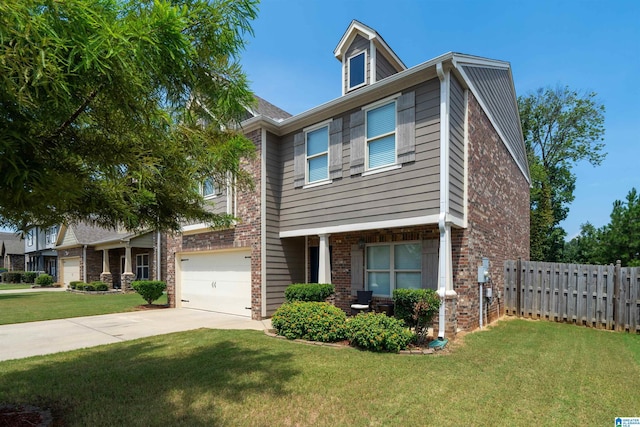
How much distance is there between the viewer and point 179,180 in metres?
4.38

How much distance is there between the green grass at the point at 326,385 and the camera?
13.4 feet

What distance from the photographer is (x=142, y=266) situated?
77.4 feet

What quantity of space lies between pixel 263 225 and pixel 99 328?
523 centimetres

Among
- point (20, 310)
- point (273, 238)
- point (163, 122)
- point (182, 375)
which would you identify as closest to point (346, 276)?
point (273, 238)

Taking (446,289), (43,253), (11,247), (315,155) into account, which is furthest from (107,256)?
(11,247)

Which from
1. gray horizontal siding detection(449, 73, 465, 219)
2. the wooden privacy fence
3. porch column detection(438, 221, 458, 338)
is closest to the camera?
porch column detection(438, 221, 458, 338)

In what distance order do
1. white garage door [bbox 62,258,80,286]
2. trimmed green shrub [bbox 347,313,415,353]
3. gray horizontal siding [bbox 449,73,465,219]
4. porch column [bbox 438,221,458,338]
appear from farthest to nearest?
white garage door [bbox 62,258,80,286] → gray horizontal siding [bbox 449,73,465,219] → porch column [bbox 438,221,458,338] → trimmed green shrub [bbox 347,313,415,353]

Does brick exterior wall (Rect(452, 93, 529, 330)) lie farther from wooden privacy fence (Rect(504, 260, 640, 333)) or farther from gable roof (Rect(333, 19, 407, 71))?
gable roof (Rect(333, 19, 407, 71))

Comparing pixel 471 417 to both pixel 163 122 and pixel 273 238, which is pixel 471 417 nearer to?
pixel 163 122

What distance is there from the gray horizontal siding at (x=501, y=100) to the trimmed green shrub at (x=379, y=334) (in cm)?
631

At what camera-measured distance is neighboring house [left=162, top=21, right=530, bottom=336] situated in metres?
8.22

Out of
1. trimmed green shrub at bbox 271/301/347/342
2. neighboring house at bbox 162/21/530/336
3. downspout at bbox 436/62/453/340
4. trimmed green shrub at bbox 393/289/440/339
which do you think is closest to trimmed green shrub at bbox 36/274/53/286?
neighboring house at bbox 162/21/530/336

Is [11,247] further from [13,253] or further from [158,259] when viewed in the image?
[158,259]

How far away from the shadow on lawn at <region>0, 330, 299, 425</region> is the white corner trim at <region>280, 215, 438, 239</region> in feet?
12.2
